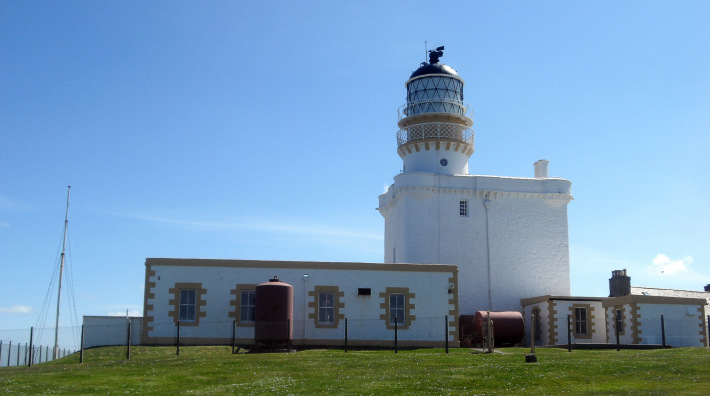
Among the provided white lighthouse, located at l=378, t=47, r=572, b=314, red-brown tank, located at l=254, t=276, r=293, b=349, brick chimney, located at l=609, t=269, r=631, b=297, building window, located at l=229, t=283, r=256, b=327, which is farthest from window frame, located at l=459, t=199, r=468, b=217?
building window, located at l=229, t=283, r=256, b=327

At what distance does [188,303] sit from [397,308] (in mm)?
8612

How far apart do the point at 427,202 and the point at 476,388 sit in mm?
23620

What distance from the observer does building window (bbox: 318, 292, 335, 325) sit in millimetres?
30625

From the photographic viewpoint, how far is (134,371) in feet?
67.0

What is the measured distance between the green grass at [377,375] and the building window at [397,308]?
276 inches

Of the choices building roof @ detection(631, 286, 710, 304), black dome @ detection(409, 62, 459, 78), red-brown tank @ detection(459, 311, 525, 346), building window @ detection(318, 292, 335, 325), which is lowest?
red-brown tank @ detection(459, 311, 525, 346)

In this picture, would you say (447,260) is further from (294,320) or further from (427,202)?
(294,320)

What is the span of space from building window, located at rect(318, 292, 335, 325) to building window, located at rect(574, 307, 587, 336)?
13.0 meters

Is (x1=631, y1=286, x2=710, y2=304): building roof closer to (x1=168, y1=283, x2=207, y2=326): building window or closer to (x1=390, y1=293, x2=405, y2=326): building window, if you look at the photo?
(x1=390, y1=293, x2=405, y2=326): building window

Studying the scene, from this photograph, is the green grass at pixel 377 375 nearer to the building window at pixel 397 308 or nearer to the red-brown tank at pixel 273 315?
the red-brown tank at pixel 273 315

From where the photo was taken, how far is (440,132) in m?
42.1

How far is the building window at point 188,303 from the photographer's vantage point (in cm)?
2961

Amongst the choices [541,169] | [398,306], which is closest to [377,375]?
[398,306]

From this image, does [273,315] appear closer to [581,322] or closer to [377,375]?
[377,375]
